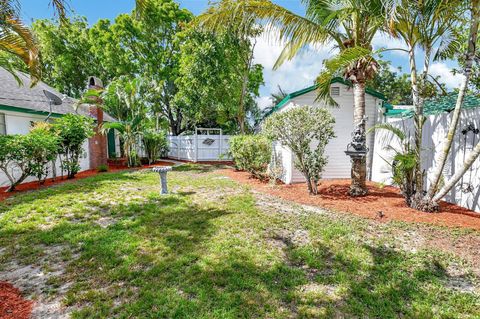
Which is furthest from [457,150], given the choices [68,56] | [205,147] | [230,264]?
[68,56]

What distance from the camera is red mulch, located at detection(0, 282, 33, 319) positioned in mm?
2511

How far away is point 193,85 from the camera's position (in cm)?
1447

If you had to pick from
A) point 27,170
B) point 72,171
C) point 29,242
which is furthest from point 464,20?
point 72,171

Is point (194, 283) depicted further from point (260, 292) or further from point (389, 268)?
point (389, 268)

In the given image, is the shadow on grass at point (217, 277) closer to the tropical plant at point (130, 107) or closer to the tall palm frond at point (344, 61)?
the tall palm frond at point (344, 61)

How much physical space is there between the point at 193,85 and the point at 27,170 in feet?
29.3

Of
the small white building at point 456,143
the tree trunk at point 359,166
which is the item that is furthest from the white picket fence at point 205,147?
the small white building at point 456,143

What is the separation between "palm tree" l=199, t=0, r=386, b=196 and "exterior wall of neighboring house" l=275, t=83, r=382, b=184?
171cm

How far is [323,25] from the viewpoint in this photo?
6457mm

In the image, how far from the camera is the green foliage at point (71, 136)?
9.47 m

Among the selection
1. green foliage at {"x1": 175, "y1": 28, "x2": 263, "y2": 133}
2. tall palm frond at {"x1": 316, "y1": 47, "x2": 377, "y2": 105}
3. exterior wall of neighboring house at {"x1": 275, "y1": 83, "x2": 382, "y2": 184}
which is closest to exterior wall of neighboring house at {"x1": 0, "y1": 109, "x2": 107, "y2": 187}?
green foliage at {"x1": 175, "y1": 28, "x2": 263, "y2": 133}

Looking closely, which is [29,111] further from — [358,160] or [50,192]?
[358,160]

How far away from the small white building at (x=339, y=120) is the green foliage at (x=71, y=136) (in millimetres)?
7877

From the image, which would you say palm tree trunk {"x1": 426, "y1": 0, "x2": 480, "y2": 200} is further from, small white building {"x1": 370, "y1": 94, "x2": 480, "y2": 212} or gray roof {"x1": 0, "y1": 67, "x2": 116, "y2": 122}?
gray roof {"x1": 0, "y1": 67, "x2": 116, "y2": 122}
